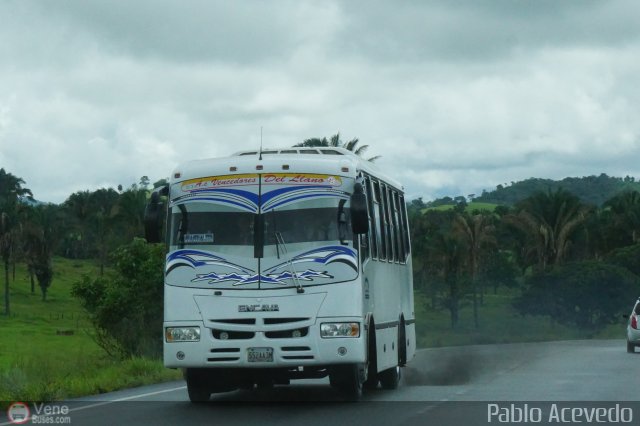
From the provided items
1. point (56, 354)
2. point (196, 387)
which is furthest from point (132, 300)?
point (196, 387)

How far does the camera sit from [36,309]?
97625mm

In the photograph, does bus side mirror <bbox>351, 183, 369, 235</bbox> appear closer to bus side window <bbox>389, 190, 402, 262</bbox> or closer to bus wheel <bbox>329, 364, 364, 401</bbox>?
bus wheel <bbox>329, 364, 364, 401</bbox>

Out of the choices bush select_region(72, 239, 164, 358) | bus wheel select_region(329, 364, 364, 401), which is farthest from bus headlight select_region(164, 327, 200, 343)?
bush select_region(72, 239, 164, 358)

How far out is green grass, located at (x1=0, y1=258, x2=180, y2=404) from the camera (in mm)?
18172

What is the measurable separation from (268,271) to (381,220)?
3.38m

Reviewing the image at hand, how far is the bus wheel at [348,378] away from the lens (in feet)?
51.4

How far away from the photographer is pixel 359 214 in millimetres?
15258

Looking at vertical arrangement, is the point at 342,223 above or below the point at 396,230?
below

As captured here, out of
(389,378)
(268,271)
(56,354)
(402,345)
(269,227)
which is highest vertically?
(269,227)

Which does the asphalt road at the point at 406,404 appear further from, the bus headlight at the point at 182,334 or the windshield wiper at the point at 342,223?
the windshield wiper at the point at 342,223

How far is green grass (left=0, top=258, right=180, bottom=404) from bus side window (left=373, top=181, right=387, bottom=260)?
→ 4.99 meters

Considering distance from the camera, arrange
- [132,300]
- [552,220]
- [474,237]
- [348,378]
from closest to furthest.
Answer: [348,378] → [132,300] → [552,220] → [474,237]

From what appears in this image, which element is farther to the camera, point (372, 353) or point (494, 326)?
point (494, 326)

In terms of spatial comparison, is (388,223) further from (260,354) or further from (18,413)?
(18,413)
